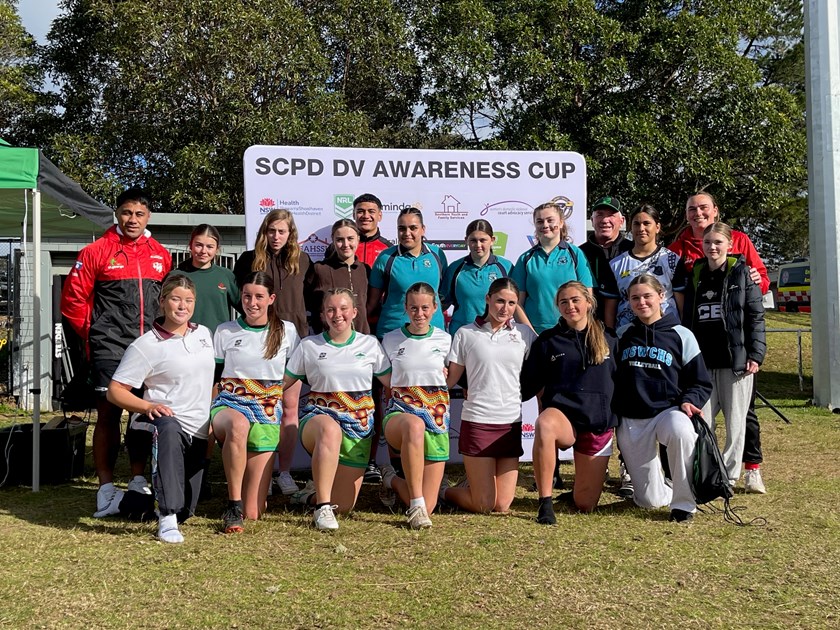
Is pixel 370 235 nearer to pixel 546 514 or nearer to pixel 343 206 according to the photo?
pixel 343 206

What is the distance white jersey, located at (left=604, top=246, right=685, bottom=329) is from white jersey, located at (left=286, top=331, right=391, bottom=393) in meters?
1.69

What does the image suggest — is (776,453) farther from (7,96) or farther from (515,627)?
(7,96)

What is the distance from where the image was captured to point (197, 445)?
15.0 ft

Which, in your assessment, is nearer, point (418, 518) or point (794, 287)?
point (418, 518)

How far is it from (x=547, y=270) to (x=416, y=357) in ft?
4.14

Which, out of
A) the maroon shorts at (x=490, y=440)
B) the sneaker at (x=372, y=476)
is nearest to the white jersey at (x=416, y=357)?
the maroon shorts at (x=490, y=440)

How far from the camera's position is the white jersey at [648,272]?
5.52 m

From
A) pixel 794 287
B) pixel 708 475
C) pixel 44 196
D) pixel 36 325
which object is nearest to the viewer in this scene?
pixel 708 475

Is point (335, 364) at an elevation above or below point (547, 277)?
below

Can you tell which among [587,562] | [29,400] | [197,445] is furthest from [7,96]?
[587,562]

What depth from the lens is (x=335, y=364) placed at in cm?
477

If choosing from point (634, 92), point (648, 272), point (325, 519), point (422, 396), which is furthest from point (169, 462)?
point (634, 92)

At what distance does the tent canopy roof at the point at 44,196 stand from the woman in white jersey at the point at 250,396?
1738 mm

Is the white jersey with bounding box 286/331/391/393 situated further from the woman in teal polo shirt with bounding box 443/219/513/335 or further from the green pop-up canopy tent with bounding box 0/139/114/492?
the green pop-up canopy tent with bounding box 0/139/114/492
